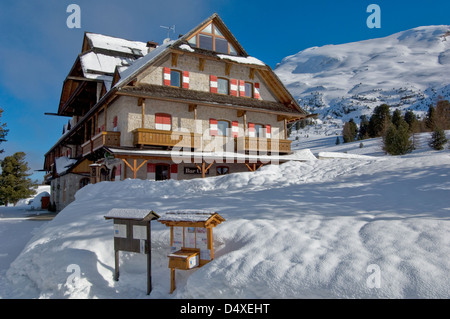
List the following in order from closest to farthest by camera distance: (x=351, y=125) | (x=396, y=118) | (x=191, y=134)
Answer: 1. (x=191, y=134)
2. (x=396, y=118)
3. (x=351, y=125)

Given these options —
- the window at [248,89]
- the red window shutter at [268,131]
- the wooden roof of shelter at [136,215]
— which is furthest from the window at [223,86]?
the wooden roof of shelter at [136,215]

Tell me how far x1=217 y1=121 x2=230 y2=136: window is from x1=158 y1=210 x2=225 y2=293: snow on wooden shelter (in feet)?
47.4

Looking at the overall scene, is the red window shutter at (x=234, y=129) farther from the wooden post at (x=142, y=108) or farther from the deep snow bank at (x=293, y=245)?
the deep snow bank at (x=293, y=245)

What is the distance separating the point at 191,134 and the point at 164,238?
11355 mm

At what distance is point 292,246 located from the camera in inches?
214

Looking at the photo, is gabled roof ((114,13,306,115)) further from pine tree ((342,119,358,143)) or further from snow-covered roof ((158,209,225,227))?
pine tree ((342,119,358,143))

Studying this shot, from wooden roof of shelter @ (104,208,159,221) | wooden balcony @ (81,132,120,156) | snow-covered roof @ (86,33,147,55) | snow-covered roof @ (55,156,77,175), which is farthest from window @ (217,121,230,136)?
wooden roof of shelter @ (104,208,159,221)

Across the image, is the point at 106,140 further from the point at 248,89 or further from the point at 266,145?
the point at 248,89

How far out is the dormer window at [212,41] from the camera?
794 inches

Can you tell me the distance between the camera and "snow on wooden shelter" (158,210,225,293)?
5.52 meters

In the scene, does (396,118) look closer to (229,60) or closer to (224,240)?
(229,60)

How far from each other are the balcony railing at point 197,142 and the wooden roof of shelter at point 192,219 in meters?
11.1
